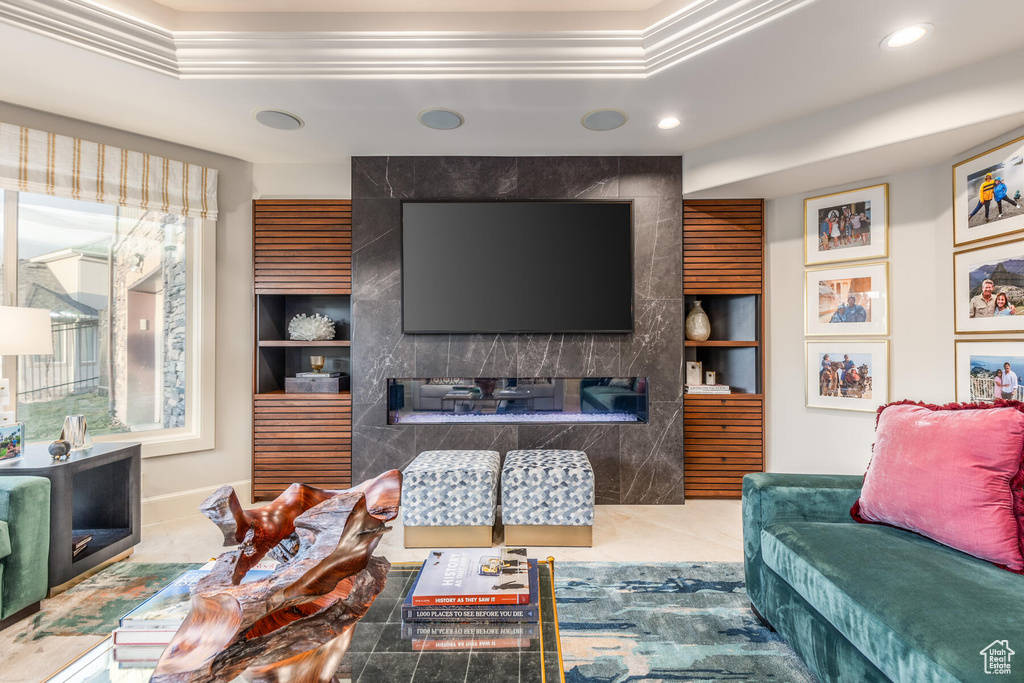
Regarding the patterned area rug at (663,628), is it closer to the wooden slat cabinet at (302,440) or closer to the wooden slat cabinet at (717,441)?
the wooden slat cabinet at (717,441)

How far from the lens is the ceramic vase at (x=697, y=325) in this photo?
3.45 meters

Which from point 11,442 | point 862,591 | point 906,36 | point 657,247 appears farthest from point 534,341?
point 11,442

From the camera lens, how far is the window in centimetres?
264

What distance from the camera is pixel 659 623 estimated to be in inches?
72.1

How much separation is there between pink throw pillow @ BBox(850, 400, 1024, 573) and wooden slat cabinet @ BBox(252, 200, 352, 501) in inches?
120

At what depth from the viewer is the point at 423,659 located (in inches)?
43.5

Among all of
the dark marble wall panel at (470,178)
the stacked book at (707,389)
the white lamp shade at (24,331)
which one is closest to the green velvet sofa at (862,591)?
the stacked book at (707,389)

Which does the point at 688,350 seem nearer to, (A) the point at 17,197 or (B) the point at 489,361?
(B) the point at 489,361

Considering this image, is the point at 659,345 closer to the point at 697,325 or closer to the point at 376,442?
the point at 697,325

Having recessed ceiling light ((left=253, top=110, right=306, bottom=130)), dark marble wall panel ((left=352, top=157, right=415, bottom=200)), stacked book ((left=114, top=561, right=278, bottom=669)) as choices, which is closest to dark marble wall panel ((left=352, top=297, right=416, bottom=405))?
dark marble wall panel ((left=352, top=157, right=415, bottom=200))

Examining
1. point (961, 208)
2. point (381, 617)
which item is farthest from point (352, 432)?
point (961, 208)

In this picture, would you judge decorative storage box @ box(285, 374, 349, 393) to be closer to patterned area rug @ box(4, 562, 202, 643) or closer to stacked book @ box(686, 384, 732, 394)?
patterned area rug @ box(4, 562, 202, 643)

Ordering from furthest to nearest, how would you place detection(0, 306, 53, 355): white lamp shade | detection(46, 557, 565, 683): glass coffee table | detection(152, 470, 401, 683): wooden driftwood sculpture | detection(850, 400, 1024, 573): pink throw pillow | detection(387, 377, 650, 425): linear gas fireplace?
detection(387, 377, 650, 425): linear gas fireplace → detection(0, 306, 53, 355): white lamp shade → detection(850, 400, 1024, 573): pink throw pillow → detection(46, 557, 565, 683): glass coffee table → detection(152, 470, 401, 683): wooden driftwood sculpture

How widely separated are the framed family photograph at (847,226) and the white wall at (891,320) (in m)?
0.05
